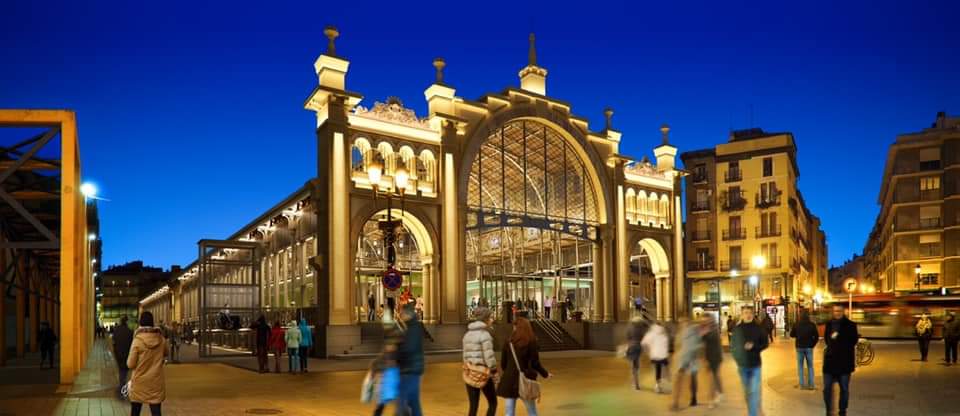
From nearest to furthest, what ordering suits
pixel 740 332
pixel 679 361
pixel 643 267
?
1. pixel 740 332
2. pixel 679 361
3. pixel 643 267

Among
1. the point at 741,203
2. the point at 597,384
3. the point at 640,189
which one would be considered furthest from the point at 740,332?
the point at 741,203

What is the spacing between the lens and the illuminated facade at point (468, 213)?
101ft

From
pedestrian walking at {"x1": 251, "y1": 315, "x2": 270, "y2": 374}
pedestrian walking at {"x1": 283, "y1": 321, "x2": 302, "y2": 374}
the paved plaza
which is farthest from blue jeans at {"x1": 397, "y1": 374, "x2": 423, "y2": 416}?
pedestrian walking at {"x1": 251, "y1": 315, "x2": 270, "y2": 374}

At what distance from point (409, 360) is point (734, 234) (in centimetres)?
6079

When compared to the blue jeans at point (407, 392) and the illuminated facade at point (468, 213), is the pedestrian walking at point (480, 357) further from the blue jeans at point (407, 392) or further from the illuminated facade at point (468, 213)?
the illuminated facade at point (468, 213)

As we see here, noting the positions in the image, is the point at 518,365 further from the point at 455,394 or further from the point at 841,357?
the point at 455,394

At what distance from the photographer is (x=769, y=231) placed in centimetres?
6550

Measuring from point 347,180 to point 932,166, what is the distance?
55.8 m

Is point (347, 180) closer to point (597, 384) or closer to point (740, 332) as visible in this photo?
point (597, 384)

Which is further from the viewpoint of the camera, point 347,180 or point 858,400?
point 347,180

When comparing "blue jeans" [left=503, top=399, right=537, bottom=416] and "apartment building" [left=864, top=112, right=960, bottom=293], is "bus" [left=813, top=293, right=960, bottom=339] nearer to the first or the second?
"apartment building" [left=864, top=112, right=960, bottom=293]

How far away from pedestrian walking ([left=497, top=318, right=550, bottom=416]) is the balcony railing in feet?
191

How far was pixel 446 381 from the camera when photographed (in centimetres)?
1967

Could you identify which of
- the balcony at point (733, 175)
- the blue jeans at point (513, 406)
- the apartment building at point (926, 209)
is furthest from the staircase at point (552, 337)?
the apartment building at point (926, 209)
